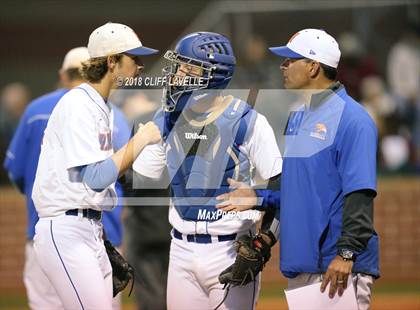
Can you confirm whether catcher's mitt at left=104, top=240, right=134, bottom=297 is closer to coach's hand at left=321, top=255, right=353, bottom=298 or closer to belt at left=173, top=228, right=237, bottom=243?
belt at left=173, top=228, right=237, bottom=243

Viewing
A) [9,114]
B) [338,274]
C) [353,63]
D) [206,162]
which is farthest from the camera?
[9,114]

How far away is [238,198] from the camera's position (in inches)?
185

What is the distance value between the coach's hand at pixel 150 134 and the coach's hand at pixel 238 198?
0.45 m

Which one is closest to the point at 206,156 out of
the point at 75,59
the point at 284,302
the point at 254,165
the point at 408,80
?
the point at 254,165

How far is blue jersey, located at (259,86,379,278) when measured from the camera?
4.46 meters

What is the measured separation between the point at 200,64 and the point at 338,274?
4.15ft

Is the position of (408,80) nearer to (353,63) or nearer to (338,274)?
(353,63)

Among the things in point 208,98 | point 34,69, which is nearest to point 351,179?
point 208,98

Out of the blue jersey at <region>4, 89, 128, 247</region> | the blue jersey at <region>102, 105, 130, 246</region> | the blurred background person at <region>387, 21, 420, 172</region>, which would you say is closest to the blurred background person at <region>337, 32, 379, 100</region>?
the blurred background person at <region>387, 21, 420, 172</region>

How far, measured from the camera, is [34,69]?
1274 centimetres

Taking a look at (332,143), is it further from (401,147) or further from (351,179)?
(401,147)

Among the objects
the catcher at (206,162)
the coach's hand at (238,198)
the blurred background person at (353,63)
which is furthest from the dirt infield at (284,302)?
the coach's hand at (238,198)

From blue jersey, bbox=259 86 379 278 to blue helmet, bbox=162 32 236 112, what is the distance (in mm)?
544

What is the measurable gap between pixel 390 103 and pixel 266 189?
5.81m
